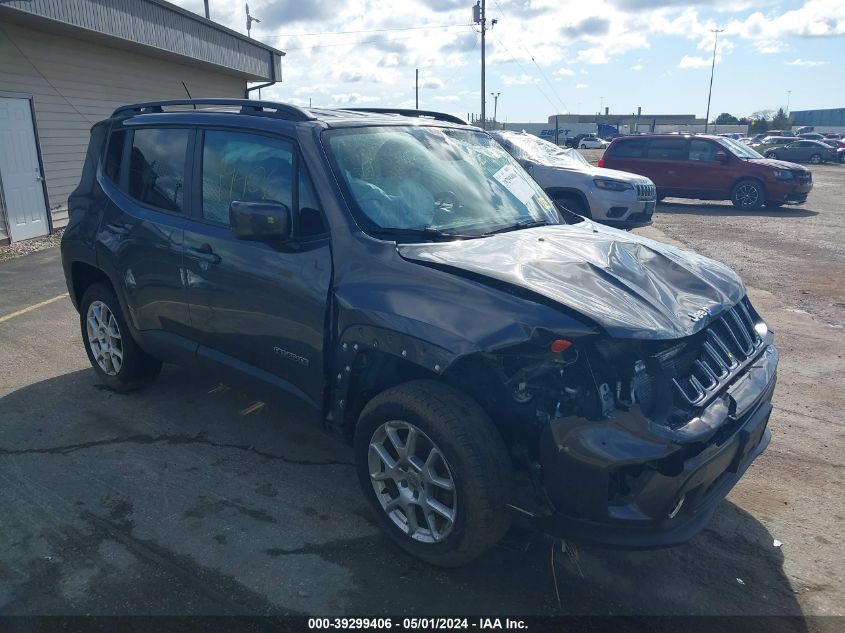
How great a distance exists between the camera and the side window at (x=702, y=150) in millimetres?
17250

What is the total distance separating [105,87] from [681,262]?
13.4 m

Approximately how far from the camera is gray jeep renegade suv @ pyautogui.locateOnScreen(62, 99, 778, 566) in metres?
2.69

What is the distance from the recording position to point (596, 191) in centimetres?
1087

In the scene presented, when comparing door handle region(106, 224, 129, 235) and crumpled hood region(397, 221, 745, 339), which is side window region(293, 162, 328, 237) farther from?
door handle region(106, 224, 129, 235)

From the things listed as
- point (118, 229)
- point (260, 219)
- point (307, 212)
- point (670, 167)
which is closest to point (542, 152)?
point (670, 167)

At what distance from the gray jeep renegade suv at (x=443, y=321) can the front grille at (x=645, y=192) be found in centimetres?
728

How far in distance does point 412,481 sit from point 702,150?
54.9 feet

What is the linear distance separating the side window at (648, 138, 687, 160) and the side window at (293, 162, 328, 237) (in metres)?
16.2

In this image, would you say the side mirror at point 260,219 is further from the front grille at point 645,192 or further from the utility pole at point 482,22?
the utility pole at point 482,22

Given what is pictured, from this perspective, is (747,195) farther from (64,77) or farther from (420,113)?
(64,77)

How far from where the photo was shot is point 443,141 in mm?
4113

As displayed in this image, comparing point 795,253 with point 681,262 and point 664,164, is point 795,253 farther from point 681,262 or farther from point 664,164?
point 681,262

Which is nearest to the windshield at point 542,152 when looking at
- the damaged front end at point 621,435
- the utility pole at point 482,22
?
the damaged front end at point 621,435

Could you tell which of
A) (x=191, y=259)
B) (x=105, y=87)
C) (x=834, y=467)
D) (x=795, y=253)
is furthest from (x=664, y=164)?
(x=191, y=259)
